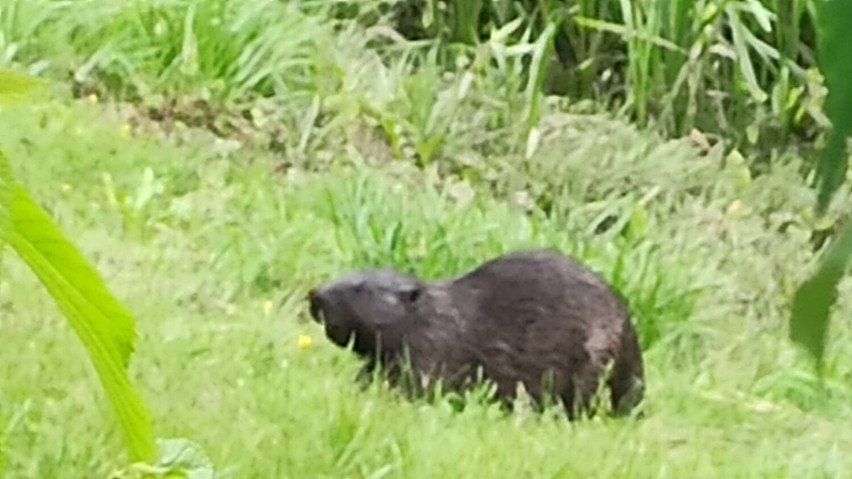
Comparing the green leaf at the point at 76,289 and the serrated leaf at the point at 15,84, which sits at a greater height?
the serrated leaf at the point at 15,84

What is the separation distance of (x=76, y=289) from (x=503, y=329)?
2482 millimetres

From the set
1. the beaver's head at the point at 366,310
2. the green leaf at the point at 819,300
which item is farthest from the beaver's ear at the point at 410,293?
the green leaf at the point at 819,300

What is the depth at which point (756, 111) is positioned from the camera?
499 cm

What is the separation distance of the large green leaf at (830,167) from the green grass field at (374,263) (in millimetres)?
1320

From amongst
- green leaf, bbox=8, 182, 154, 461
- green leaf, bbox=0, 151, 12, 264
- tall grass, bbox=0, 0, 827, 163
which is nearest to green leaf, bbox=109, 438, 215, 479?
green leaf, bbox=8, 182, 154, 461

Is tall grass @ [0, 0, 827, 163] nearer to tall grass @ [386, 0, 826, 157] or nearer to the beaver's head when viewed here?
tall grass @ [386, 0, 826, 157]

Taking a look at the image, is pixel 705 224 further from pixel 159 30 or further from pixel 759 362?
pixel 159 30

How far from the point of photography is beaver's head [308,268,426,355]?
9.60 feet

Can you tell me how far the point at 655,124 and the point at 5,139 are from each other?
2.09m

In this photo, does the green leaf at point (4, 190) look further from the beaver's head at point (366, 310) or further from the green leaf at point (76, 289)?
the beaver's head at point (366, 310)

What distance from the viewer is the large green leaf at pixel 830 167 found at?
0.21 m

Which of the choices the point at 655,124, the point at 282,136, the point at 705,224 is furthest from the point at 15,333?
the point at 655,124

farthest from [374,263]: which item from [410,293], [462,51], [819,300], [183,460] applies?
[819,300]

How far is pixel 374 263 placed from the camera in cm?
350
